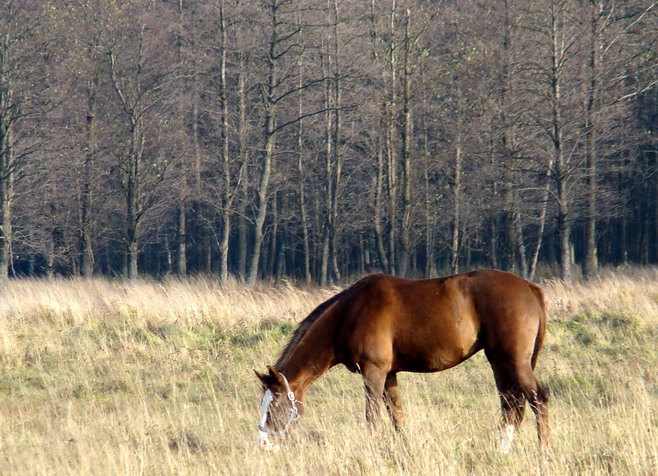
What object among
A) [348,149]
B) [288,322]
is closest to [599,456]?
[288,322]

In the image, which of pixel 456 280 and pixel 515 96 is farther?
pixel 515 96

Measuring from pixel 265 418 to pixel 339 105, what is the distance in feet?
59.3

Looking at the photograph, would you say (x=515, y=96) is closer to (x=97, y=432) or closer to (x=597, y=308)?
(x=597, y=308)

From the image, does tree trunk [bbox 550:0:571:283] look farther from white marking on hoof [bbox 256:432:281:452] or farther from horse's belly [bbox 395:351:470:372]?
white marking on hoof [bbox 256:432:281:452]

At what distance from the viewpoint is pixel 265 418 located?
550 centimetres

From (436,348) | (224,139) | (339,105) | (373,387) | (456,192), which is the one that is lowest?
(373,387)

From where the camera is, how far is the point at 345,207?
2922 cm

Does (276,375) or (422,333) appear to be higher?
(422,333)

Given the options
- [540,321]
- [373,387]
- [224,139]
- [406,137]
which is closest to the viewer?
[373,387]

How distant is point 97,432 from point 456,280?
3446 millimetres

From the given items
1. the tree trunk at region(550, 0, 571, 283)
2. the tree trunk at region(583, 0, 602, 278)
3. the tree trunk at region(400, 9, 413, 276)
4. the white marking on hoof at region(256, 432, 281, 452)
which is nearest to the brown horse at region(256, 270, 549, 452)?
the white marking on hoof at region(256, 432, 281, 452)

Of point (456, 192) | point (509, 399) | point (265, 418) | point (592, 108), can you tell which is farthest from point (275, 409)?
point (456, 192)

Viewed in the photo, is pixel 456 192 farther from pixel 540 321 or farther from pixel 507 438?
pixel 507 438

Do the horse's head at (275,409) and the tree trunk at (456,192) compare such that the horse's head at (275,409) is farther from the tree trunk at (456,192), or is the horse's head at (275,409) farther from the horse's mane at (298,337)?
the tree trunk at (456,192)
